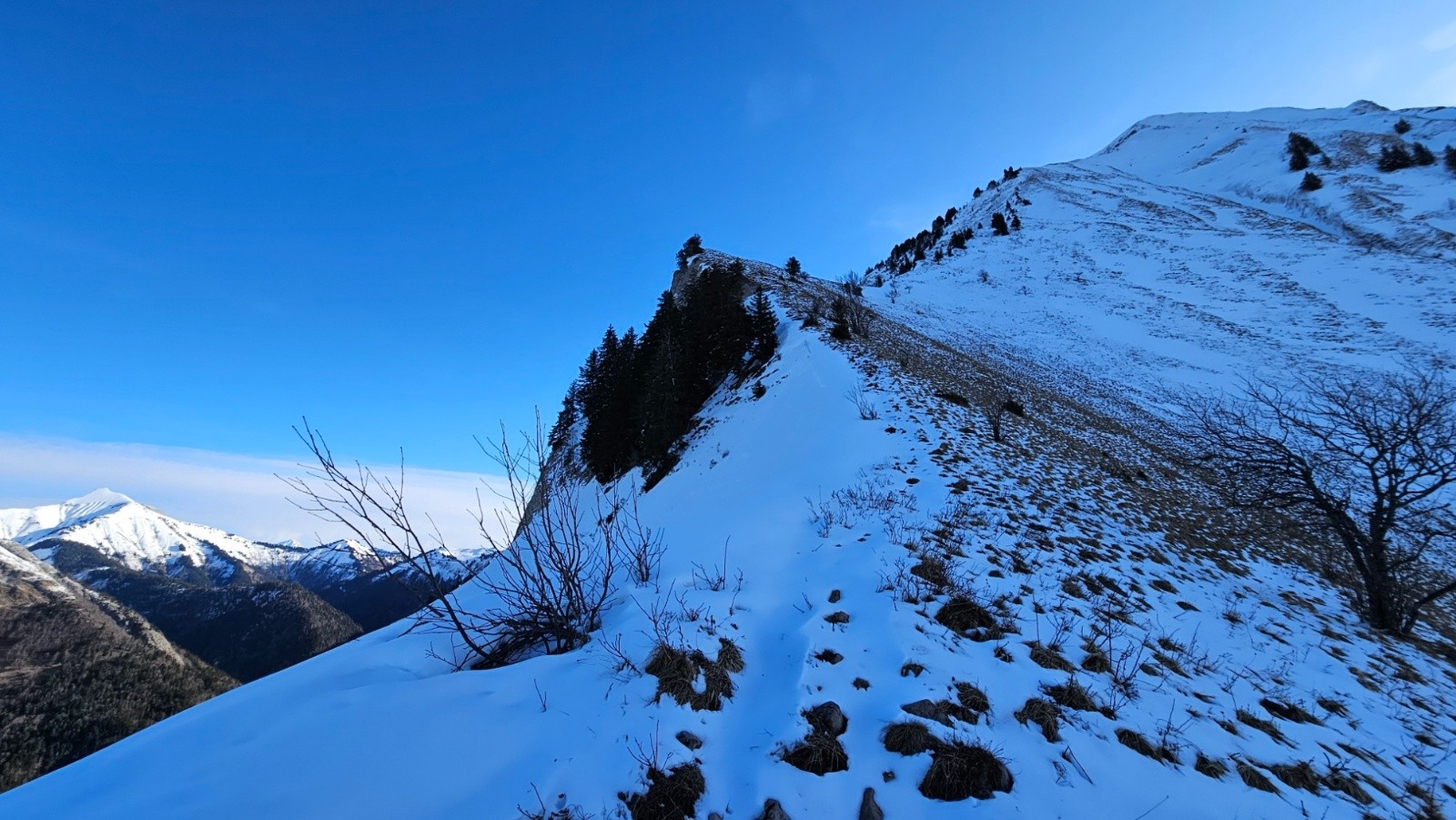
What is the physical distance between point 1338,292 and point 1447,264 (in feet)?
19.1

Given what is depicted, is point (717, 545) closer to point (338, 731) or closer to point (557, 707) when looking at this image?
point (557, 707)

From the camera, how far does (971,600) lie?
5.27 metres

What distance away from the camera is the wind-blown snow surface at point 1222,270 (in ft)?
94.0

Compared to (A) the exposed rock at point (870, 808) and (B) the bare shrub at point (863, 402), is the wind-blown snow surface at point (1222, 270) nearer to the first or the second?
(B) the bare shrub at point (863, 402)

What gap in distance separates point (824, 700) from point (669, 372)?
1805 centimetres

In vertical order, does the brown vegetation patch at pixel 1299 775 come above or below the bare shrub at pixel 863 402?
below

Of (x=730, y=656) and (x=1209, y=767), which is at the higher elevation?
(x=730, y=656)

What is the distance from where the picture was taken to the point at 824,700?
3922 millimetres

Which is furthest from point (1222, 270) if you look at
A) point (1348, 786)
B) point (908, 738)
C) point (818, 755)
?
point (818, 755)

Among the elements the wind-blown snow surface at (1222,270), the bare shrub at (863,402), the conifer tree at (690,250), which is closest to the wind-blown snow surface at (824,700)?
the bare shrub at (863,402)

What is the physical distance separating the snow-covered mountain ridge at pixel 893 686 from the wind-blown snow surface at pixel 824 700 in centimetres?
2

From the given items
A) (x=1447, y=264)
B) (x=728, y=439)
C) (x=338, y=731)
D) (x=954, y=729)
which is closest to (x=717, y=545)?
(x=954, y=729)

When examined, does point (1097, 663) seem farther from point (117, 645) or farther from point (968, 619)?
point (117, 645)

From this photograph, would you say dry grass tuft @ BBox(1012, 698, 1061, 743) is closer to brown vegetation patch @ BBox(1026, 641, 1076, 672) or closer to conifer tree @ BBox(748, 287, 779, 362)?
brown vegetation patch @ BBox(1026, 641, 1076, 672)
